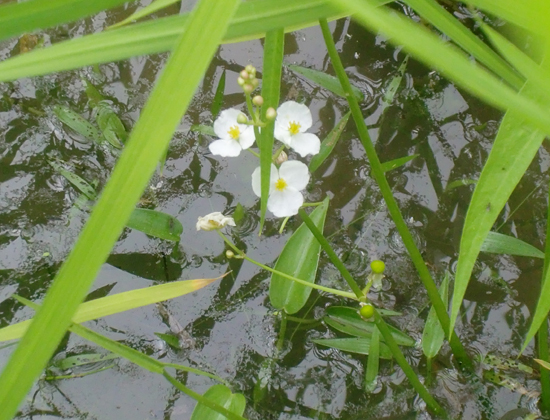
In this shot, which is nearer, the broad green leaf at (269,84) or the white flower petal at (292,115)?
the broad green leaf at (269,84)

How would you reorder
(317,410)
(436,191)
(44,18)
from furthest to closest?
(436,191), (317,410), (44,18)

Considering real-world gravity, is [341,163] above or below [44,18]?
above

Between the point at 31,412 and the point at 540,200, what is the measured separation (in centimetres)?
129

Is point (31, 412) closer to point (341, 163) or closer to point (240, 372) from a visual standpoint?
point (240, 372)

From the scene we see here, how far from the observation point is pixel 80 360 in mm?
1016

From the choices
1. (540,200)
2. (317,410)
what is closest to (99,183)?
(317,410)

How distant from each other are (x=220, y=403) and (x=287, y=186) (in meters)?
0.45

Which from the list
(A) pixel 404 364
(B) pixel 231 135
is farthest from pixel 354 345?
(B) pixel 231 135

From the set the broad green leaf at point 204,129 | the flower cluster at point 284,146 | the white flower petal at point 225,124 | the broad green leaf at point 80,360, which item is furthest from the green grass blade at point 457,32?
the broad green leaf at point 80,360

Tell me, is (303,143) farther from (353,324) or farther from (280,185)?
(353,324)

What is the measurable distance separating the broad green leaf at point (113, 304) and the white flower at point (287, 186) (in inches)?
9.8

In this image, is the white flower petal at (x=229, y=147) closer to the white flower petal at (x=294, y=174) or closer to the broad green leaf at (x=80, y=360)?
the white flower petal at (x=294, y=174)

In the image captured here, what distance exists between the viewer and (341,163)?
4.03 feet

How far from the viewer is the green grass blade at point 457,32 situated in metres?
0.52
